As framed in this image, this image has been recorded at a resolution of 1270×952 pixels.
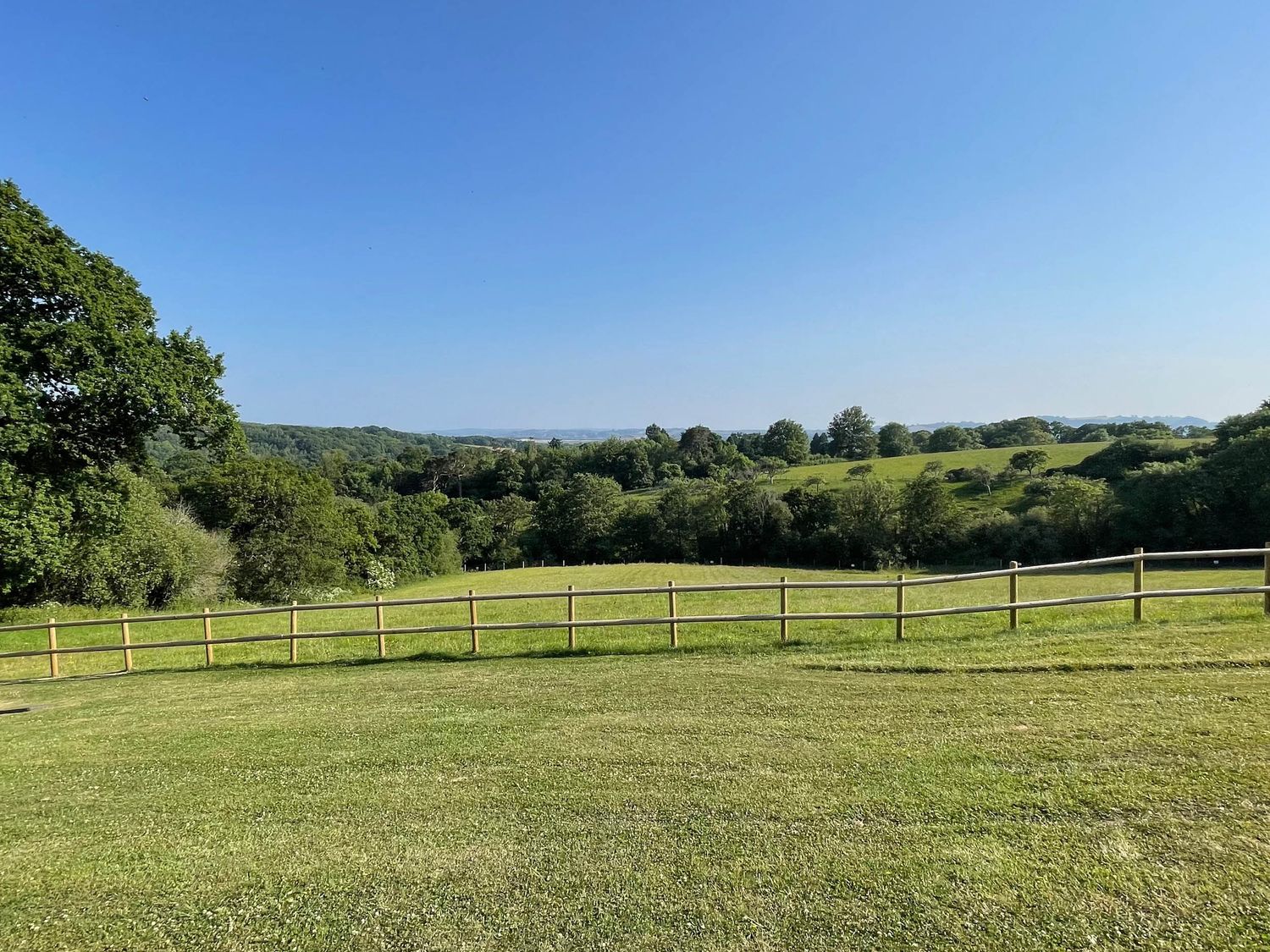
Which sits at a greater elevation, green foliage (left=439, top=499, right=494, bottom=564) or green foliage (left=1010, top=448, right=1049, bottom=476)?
green foliage (left=1010, top=448, right=1049, bottom=476)

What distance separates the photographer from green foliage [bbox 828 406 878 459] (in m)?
104

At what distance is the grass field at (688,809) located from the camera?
3.15m

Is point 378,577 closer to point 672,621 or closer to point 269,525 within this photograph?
point 269,525

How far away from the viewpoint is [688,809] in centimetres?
425

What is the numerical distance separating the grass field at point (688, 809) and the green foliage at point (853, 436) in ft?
332

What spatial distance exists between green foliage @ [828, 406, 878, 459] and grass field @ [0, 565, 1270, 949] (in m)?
101

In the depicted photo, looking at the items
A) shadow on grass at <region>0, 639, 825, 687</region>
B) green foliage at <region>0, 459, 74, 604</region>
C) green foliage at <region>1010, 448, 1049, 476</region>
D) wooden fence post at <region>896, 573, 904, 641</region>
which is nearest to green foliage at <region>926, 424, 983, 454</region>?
green foliage at <region>1010, 448, 1049, 476</region>

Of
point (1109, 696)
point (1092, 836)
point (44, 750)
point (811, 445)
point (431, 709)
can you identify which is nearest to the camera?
point (1092, 836)

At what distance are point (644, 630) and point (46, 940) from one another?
9.46 meters

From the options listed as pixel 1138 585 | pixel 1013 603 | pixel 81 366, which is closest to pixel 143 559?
pixel 81 366

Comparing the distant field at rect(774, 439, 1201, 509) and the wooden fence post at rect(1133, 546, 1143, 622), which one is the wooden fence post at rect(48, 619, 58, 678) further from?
the distant field at rect(774, 439, 1201, 509)

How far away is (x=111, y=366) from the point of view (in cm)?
1386

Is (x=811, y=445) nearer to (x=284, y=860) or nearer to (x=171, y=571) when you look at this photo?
(x=171, y=571)

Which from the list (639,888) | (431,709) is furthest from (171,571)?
(639,888)
